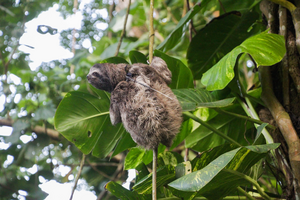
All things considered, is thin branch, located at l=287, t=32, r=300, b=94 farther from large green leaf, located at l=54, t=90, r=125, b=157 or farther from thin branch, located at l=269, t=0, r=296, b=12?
large green leaf, located at l=54, t=90, r=125, b=157

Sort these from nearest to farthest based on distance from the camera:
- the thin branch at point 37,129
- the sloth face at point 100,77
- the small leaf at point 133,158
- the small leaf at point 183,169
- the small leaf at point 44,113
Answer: the sloth face at point 100,77 < the small leaf at point 183,169 < the small leaf at point 133,158 < the small leaf at point 44,113 < the thin branch at point 37,129

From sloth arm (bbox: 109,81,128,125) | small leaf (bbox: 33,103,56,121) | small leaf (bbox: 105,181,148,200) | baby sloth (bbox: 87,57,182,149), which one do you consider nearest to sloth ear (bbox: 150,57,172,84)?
baby sloth (bbox: 87,57,182,149)

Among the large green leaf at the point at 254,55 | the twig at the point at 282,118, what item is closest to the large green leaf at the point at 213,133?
the twig at the point at 282,118

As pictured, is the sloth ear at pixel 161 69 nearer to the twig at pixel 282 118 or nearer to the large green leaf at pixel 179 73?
the large green leaf at pixel 179 73

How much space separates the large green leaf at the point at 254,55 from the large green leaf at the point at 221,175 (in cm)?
32

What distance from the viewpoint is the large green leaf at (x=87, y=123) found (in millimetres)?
1387

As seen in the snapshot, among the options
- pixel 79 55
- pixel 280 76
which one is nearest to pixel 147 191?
pixel 280 76

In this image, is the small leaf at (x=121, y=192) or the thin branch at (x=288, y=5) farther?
the thin branch at (x=288, y=5)

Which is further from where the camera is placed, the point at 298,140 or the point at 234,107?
the point at 234,107

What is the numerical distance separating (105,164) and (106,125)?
1.47m

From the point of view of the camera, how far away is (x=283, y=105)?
1.38 metres

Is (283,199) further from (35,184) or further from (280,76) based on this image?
(35,184)

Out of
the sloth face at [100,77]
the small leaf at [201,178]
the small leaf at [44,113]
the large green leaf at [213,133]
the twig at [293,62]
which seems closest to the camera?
the small leaf at [201,178]

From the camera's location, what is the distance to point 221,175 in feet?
3.42
